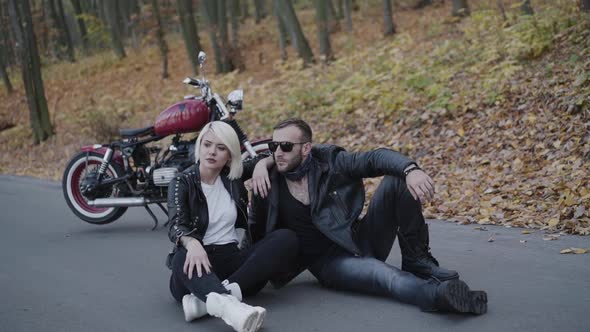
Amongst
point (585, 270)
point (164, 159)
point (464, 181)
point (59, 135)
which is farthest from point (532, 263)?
point (59, 135)

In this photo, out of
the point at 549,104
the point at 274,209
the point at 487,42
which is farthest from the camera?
the point at 487,42

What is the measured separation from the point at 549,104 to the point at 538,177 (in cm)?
222

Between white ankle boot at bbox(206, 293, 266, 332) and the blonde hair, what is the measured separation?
3.40ft

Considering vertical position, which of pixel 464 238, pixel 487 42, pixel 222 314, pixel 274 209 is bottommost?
pixel 464 238

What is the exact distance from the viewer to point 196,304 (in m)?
4.43

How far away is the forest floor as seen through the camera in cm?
786

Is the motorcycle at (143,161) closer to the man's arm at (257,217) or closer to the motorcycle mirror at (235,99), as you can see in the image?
the motorcycle mirror at (235,99)

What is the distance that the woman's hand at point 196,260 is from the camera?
4.34m

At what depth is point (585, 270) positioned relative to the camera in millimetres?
5027

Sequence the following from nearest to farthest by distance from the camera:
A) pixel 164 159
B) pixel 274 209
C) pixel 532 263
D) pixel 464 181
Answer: pixel 274 209 < pixel 532 263 < pixel 164 159 < pixel 464 181

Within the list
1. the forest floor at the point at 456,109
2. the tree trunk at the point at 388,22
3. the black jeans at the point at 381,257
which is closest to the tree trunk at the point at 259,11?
the forest floor at the point at 456,109

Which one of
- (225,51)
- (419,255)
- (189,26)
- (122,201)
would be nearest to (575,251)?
(419,255)

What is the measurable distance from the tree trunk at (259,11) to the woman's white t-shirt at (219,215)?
95.8ft

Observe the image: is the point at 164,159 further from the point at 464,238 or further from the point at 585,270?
the point at 585,270
